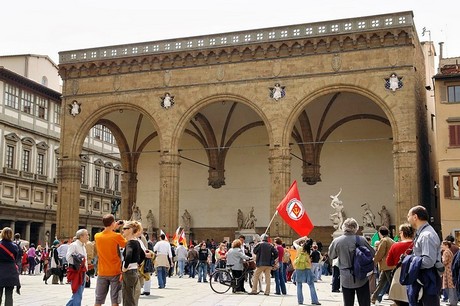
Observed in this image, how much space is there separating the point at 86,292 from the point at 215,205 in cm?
2049

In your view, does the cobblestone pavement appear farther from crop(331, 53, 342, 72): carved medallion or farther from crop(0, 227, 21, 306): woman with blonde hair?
crop(331, 53, 342, 72): carved medallion

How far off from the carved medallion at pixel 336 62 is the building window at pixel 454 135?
559cm

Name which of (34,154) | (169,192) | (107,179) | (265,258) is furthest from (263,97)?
(107,179)

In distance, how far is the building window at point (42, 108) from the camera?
1801 inches

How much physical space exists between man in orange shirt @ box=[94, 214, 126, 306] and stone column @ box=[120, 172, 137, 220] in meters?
28.7

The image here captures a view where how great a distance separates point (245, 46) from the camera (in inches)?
1181

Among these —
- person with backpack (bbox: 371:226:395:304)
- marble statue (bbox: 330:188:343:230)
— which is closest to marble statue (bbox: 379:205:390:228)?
marble statue (bbox: 330:188:343:230)

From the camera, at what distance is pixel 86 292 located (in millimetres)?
16219

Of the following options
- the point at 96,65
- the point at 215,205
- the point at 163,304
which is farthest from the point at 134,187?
the point at 163,304

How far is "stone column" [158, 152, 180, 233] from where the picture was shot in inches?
1201

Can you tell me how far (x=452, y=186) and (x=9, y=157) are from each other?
1119 inches

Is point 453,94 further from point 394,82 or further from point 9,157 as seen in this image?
point 9,157

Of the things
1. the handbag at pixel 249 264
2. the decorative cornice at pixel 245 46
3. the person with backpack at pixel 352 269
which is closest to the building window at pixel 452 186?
the decorative cornice at pixel 245 46

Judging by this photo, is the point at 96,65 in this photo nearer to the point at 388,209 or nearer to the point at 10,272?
the point at 388,209
